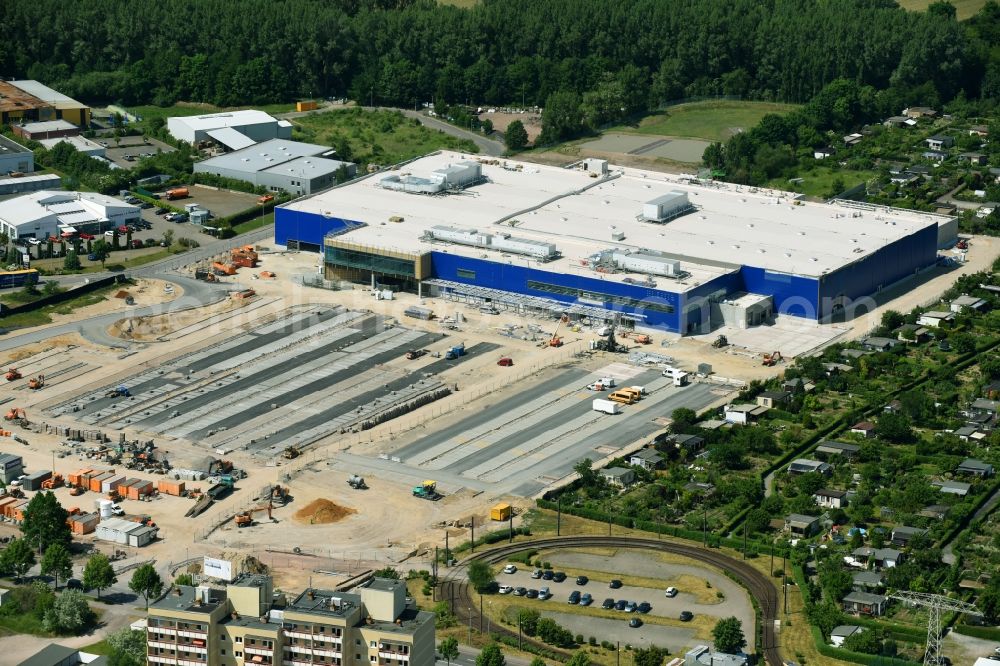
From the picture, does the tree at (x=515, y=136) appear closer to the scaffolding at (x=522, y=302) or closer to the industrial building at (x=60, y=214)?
the industrial building at (x=60, y=214)

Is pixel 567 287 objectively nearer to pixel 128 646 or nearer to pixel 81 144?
pixel 128 646

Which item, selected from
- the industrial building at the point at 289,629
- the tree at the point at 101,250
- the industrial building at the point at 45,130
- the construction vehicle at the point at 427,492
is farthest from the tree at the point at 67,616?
the industrial building at the point at 45,130

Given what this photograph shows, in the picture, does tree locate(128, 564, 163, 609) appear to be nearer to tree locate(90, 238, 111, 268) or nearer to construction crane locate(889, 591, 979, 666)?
construction crane locate(889, 591, 979, 666)

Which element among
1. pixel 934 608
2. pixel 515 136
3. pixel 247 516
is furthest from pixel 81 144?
pixel 934 608

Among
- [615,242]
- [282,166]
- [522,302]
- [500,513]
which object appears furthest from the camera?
[282,166]

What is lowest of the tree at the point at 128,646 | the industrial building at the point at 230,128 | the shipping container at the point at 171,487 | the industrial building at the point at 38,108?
the shipping container at the point at 171,487

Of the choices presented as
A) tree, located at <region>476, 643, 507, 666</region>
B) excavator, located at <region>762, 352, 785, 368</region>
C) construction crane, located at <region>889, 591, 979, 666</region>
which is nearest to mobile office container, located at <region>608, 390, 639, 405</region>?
excavator, located at <region>762, 352, 785, 368</region>

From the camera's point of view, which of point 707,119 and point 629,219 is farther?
point 707,119

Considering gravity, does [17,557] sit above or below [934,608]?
below
